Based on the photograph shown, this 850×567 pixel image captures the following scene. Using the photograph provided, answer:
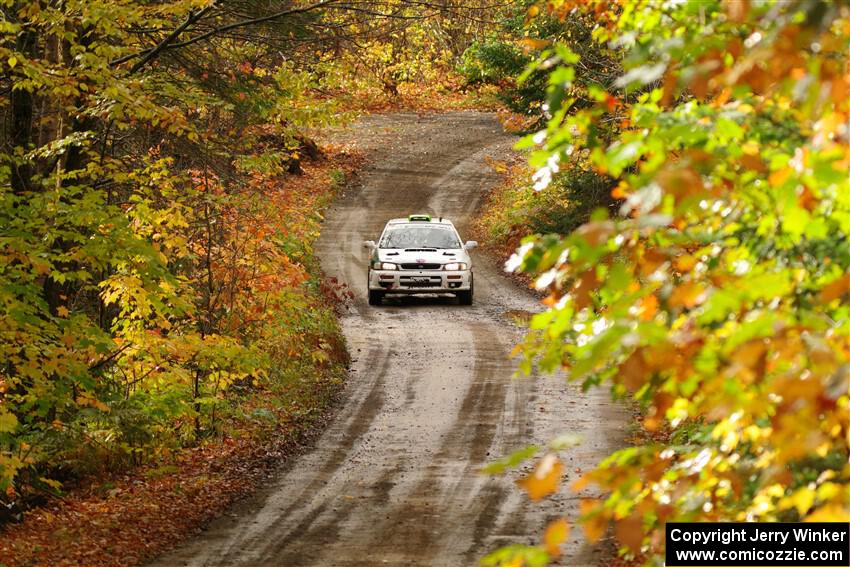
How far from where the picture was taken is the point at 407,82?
54688 mm

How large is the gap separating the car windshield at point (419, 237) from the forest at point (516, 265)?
6.42 feet

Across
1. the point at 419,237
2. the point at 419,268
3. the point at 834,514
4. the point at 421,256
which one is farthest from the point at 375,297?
the point at 834,514

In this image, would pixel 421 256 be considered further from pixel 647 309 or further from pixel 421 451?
pixel 647 309

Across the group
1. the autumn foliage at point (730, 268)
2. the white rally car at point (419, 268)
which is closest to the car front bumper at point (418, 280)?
the white rally car at point (419, 268)

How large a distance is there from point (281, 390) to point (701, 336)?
43.8ft

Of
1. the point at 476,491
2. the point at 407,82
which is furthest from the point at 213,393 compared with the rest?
the point at 407,82

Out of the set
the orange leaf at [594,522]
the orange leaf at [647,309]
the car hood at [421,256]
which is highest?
the orange leaf at [647,309]

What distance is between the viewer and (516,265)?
3941mm

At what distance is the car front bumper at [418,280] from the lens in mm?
23922

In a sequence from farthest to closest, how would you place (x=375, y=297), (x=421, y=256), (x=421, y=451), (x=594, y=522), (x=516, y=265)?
(x=375, y=297)
(x=421, y=256)
(x=421, y=451)
(x=516, y=265)
(x=594, y=522)

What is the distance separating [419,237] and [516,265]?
20885 mm

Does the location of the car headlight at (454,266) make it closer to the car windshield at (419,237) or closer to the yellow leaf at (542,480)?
the car windshield at (419,237)

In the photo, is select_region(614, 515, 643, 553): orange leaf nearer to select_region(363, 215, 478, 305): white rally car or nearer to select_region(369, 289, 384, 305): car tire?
select_region(363, 215, 478, 305): white rally car

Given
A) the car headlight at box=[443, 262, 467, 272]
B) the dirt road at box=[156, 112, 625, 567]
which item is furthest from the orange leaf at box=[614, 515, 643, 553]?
the car headlight at box=[443, 262, 467, 272]
